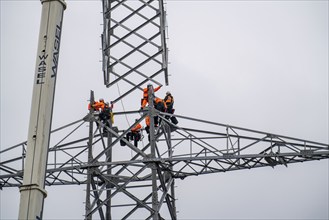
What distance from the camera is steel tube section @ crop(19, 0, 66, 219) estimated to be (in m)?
28.0

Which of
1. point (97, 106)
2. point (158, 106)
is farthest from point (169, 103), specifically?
point (97, 106)

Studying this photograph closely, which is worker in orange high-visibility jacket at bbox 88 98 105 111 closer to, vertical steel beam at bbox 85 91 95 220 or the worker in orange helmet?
vertical steel beam at bbox 85 91 95 220

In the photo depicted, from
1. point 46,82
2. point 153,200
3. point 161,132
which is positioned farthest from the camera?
point 161,132

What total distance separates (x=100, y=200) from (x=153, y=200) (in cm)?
269

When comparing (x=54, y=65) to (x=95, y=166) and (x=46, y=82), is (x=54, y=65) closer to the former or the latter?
(x=46, y=82)

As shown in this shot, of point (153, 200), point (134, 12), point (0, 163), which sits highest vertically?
point (134, 12)

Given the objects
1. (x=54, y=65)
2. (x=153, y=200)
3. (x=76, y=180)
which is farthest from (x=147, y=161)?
(x=54, y=65)

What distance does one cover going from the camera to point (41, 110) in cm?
2881

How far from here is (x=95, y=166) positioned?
3703 cm

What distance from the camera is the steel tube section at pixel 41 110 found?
92.0ft

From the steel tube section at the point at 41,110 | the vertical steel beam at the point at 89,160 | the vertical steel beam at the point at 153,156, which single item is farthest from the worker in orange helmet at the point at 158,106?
the steel tube section at the point at 41,110

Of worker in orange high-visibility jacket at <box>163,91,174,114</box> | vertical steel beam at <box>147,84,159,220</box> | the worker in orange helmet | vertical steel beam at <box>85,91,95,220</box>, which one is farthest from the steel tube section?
worker in orange high-visibility jacket at <box>163,91,174,114</box>

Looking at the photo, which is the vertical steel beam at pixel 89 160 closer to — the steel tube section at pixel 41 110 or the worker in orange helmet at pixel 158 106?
the worker in orange helmet at pixel 158 106

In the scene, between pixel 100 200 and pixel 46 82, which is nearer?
pixel 46 82
